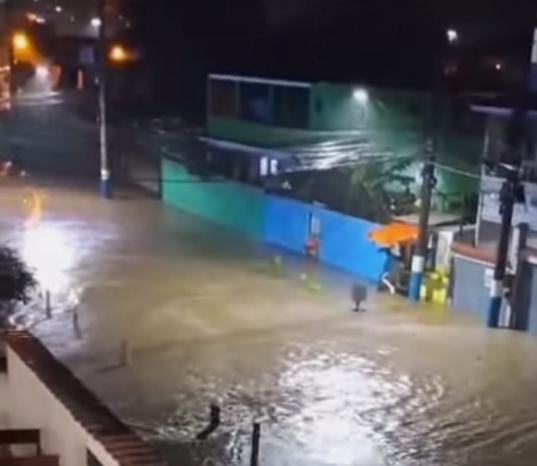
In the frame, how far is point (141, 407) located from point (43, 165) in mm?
23326

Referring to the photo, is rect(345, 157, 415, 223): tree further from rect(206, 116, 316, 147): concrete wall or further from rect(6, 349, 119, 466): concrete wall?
rect(6, 349, 119, 466): concrete wall

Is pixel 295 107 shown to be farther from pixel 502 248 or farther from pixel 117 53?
pixel 502 248

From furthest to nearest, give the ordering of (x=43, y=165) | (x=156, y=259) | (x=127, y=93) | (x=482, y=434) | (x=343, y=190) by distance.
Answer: (x=127, y=93)
(x=43, y=165)
(x=343, y=190)
(x=156, y=259)
(x=482, y=434)

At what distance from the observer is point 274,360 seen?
1652 centimetres

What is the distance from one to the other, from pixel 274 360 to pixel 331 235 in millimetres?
7828

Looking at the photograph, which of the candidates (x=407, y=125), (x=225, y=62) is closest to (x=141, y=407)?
(x=407, y=125)

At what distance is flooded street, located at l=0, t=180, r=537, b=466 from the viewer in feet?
43.8

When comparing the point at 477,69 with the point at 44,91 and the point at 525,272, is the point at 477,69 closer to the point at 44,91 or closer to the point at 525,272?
the point at 525,272

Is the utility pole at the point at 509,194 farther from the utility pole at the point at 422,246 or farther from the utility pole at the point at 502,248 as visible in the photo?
the utility pole at the point at 422,246

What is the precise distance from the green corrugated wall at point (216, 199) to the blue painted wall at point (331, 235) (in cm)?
79

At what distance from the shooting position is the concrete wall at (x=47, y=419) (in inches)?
219

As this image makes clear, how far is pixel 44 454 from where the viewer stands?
20.7ft

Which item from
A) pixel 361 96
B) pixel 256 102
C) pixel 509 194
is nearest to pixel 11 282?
pixel 509 194

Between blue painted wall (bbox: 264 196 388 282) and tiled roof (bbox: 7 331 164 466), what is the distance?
51.4 feet
